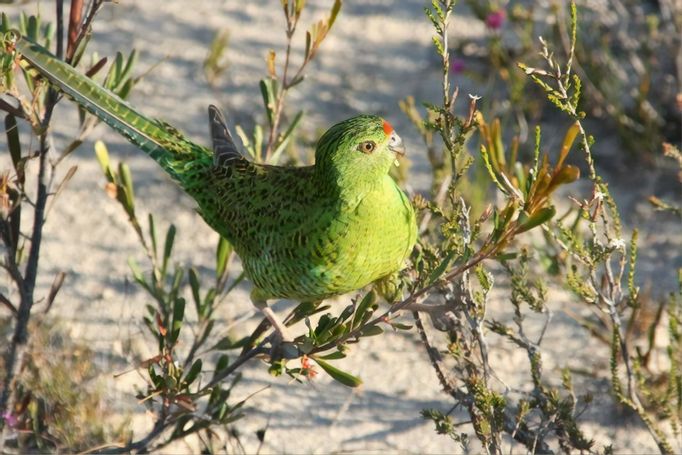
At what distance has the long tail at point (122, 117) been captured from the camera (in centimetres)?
293

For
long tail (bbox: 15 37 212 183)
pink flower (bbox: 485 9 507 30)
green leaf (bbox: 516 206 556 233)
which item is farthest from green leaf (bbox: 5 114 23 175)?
pink flower (bbox: 485 9 507 30)

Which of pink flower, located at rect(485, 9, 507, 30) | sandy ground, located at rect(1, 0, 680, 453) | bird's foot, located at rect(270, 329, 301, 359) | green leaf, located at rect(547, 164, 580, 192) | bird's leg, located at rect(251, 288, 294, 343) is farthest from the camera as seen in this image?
pink flower, located at rect(485, 9, 507, 30)

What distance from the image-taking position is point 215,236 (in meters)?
4.93

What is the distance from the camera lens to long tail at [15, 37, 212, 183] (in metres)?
2.93

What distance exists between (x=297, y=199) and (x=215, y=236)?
2.10 metres

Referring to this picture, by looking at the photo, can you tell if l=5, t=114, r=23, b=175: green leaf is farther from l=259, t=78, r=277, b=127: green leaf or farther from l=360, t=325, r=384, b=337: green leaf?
l=360, t=325, r=384, b=337: green leaf

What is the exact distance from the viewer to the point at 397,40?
601cm

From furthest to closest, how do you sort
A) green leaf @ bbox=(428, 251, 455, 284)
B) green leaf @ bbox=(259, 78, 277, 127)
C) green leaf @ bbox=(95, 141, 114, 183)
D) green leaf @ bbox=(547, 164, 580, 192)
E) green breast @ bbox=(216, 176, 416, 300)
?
green leaf @ bbox=(259, 78, 277, 127)
green leaf @ bbox=(95, 141, 114, 183)
green breast @ bbox=(216, 176, 416, 300)
green leaf @ bbox=(428, 251, 455, 284)
green leaf @ bbox=(547, 164, 580, 192)

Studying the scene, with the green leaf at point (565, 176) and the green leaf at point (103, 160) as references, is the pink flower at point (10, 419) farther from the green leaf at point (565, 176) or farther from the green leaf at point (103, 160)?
the green leaf at point (565, 176)

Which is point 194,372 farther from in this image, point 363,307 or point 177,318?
point 363,307

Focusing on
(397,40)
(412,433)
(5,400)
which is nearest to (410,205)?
(412,433)

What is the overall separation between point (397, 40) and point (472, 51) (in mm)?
538

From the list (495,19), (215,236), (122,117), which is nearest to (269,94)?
(122,117)

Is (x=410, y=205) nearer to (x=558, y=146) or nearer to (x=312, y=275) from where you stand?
(x=312, y=275)
